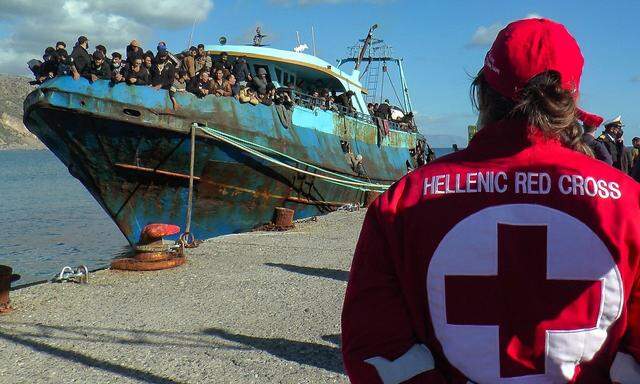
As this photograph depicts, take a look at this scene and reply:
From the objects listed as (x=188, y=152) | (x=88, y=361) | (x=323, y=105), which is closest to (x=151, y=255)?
(x=88, y=361)

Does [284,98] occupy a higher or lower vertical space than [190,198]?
higher

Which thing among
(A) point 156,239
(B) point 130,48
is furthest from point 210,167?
(A) point 156,239

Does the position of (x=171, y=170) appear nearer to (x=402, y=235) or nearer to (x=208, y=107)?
(x=208, y=107)

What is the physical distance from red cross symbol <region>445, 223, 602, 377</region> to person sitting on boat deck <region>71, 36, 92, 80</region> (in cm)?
1004

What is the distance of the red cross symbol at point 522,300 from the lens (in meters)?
1.22

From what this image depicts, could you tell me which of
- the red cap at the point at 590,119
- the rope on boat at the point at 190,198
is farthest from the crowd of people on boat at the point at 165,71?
the red cap at the point at 590,119

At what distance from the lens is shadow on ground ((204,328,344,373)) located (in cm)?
403

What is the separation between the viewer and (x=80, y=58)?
10180 millimetres

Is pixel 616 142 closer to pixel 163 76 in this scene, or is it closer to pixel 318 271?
pixel 318 271

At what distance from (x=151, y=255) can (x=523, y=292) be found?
6283 millimetres

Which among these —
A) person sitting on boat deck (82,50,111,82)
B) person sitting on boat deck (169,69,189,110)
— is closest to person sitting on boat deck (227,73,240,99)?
person sitting on boat deck (169,69,189,110)

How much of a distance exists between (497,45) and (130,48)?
33.8ft

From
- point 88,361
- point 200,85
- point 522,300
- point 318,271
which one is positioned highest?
point 200,85

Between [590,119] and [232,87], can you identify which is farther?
[232,87]
